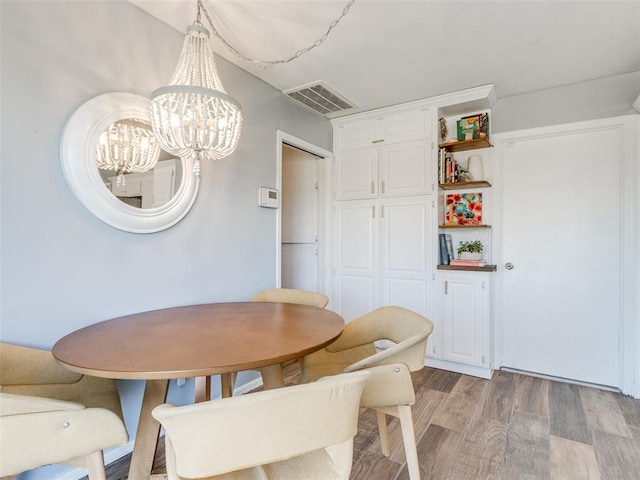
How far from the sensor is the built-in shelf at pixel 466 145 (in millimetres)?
2874

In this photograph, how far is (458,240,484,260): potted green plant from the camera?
2.90 m

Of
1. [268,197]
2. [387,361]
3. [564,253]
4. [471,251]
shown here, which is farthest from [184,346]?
[564,253]

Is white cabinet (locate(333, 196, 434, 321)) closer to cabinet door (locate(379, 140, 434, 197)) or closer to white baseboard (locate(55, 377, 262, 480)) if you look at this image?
cabinet door (locate(379, 140, 434, 197))

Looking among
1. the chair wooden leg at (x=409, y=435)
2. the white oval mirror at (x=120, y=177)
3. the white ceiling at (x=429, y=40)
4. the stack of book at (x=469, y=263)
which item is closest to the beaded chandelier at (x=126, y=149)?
the white oval mirror at (x=120, y=177)

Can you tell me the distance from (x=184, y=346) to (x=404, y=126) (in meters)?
2.78

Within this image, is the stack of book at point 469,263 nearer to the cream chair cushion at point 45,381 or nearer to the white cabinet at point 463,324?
the white cabinet at point 463,324

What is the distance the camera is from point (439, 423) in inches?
81.6

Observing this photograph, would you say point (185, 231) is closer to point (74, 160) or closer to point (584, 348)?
point (74, 160)

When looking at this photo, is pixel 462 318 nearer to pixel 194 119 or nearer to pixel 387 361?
pixel 387 361

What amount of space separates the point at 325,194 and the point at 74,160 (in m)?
2.38

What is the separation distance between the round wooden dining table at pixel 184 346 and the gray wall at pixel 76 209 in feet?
0.81

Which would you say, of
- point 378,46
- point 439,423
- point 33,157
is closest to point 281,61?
point 378,46

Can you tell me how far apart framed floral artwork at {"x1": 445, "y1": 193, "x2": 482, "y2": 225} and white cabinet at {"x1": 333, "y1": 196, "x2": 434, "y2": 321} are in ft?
0.90

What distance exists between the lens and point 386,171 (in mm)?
3242
